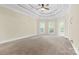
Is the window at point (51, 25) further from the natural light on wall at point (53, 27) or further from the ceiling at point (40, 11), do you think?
the ceiling at point (40, 11)

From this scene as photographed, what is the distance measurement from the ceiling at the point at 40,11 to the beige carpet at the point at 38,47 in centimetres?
40

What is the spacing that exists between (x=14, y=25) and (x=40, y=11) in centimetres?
48

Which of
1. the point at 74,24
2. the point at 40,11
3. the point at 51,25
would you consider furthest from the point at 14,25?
the point at 74,24

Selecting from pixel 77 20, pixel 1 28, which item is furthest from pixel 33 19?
pixel 77 20

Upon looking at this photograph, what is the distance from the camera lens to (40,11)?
226 centimetres

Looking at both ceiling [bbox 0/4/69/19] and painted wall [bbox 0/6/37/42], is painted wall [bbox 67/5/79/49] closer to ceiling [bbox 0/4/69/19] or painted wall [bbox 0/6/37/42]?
ceiling [bbox 0/4/69/19]

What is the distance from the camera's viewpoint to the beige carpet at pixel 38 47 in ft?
7.19

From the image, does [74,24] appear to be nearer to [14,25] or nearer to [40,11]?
[40,11]

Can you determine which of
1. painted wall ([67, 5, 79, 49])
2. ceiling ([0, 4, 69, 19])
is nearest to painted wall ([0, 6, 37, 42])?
ceiling ([0, 4, 69, 19])

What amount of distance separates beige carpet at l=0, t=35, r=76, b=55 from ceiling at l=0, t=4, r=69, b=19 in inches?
15.8

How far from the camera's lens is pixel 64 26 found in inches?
88.3

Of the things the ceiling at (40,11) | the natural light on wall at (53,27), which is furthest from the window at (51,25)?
the ceiling at (40,11)
